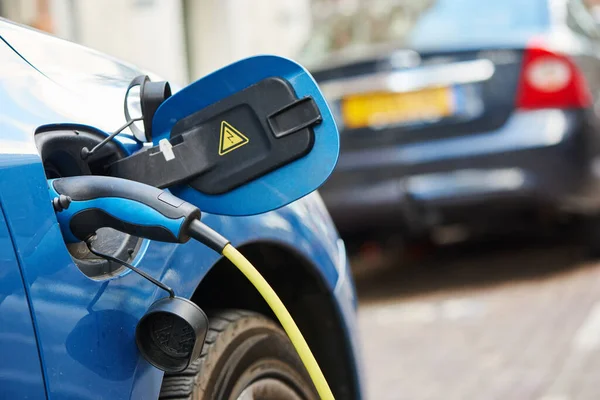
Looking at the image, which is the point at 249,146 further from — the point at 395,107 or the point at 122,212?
the point at 395,107

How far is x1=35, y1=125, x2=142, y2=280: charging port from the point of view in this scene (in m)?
1.61

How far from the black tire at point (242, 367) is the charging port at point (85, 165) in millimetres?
262

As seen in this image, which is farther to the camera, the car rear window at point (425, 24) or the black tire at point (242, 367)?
the car rear window at point (425, 24)

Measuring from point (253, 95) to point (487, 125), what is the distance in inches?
152

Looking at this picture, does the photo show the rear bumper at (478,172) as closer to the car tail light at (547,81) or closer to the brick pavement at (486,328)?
the car tail light at (547,81)

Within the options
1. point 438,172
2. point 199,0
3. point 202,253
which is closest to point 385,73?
point 438,172

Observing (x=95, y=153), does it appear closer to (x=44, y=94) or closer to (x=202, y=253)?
(x=44, y=94)

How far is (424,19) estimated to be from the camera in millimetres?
5996

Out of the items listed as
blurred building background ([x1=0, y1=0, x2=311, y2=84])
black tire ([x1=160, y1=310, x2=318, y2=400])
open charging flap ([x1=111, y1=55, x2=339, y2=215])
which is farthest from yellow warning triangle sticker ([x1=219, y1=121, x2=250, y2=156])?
blurred building background ([x1=0, y1=0, x2=311, y2=84])

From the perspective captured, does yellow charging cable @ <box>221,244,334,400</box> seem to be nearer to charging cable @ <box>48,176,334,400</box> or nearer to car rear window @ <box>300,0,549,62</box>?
charging cable @ <box>48,176,334,400</box>

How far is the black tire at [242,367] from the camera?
5.94 ft

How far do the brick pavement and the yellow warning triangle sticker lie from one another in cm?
236

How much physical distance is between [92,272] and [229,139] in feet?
1.08

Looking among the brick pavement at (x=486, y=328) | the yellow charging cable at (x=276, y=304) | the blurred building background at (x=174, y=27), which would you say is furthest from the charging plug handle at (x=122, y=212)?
the blurred building background at (x=174, y=27)
